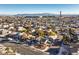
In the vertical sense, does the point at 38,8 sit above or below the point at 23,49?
above

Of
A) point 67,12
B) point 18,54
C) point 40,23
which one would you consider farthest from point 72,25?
point 18,54

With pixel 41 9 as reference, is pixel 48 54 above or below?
below

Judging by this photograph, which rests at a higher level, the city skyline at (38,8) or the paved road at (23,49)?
the city skyline at (38,8)

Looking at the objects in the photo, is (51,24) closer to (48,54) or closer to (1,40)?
(48,54)

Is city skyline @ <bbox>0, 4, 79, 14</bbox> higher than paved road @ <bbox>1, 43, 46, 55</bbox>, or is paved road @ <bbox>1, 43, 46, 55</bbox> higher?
city skyline @ <bbox>0, 4, 79, 14</bbox>
